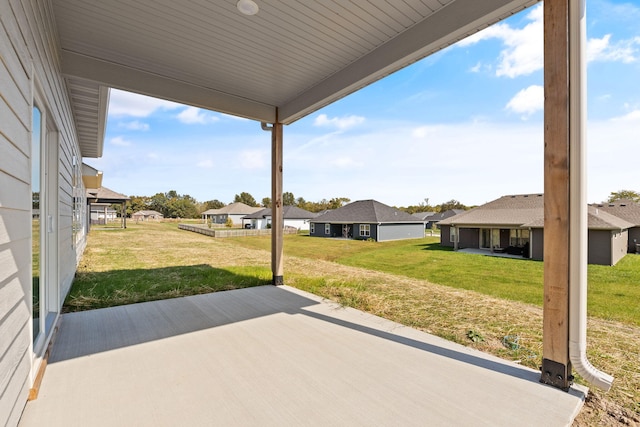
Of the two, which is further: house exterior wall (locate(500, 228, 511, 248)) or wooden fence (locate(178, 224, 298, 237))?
wooden fence (locate(178, 224, 298, 237))

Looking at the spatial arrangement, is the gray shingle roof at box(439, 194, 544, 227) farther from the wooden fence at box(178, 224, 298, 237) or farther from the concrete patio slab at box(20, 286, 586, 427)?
the concrete patio slab at box(20, 286, 586, 427)

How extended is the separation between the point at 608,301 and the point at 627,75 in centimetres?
474

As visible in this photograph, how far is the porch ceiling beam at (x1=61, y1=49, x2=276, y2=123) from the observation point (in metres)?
3.43

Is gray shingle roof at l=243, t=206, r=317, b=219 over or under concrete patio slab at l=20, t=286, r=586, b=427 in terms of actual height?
over

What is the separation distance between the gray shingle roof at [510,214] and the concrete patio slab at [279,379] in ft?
48.6

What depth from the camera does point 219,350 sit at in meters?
2.78

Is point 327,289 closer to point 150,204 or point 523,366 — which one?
point 523,366

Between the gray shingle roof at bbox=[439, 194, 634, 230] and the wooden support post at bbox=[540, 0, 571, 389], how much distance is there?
1467 centimetres

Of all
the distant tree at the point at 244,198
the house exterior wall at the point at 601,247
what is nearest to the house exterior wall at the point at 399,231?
the house exterior wall at the point at 601,247

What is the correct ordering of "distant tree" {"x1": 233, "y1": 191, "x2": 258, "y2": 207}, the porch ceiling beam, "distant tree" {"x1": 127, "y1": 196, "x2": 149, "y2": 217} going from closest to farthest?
the porch ceiling beam
"distant tree" {"x1": 127, "y1": 196, "x2": 149, "y2": 217}
"distant tree" {"x1": 233, "y1": 191, "x2": 258, "y2": 207}

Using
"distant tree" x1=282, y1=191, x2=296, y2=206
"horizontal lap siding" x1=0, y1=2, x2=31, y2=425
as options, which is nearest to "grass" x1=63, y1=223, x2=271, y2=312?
"horizontal lap siding" x1=0, y1=2, x2=31, y2=425

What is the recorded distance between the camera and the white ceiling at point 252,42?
261 cm

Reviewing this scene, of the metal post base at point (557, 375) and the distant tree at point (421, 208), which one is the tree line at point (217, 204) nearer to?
the distant tree at point (421, 208)

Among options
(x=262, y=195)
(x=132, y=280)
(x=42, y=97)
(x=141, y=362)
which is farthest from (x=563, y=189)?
(x=262, y=195)
